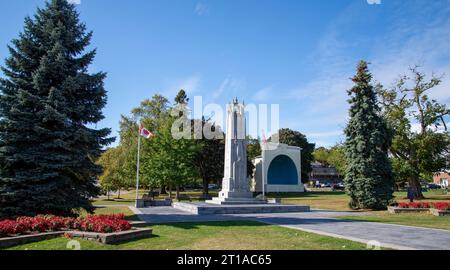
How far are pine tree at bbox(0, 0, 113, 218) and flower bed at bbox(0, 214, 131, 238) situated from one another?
314 cm

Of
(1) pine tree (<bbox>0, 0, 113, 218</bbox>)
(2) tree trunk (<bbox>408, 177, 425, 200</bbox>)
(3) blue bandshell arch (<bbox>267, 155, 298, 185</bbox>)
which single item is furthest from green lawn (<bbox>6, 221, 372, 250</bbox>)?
(3) blue bandshell arch (<bbox>267, 155, 298, 185</bbox>)

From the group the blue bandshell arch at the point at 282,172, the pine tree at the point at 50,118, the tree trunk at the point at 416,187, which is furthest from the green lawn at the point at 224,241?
the blue bandshell arch at the point at 282,172

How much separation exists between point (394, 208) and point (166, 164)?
20.5 metres

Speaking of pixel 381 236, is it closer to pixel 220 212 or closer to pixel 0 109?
pixel 220 212

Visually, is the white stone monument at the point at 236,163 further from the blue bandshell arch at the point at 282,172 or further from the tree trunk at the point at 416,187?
the blue bandshell arch at the point at 282,172

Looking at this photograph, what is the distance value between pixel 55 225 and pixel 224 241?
18.0ft

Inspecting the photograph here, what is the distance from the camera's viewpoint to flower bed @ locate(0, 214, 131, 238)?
9367 mm

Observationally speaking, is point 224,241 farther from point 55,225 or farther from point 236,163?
point 236,163

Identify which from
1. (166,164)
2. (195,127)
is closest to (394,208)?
(166,164)

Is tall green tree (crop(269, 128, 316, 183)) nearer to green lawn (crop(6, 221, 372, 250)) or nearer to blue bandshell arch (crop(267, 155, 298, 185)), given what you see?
blue bandshell arch (crop(267, 155, 298, 185))

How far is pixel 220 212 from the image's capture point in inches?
774

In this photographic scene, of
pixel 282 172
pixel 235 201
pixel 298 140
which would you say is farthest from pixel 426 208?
pixel 298 140

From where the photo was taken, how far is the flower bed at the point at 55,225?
937 centimetres

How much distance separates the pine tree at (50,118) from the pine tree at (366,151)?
56.0 ft
